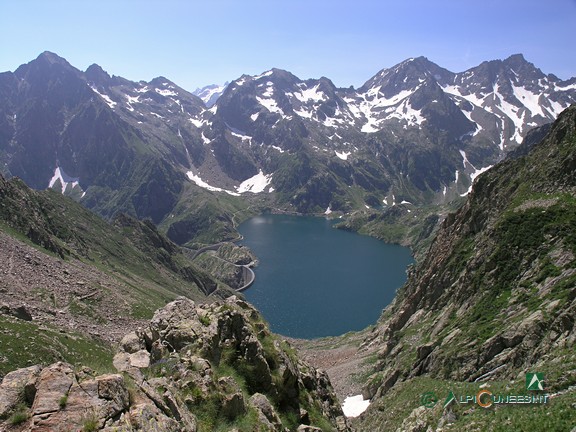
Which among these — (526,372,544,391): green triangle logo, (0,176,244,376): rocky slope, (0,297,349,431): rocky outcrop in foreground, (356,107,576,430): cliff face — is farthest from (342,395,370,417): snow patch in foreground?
(526,372,544,391): green triangle logo

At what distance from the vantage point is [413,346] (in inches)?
2427

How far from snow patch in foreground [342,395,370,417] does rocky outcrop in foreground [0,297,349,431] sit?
2198 cm

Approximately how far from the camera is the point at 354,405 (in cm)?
6147

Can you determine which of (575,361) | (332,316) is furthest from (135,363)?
(332,316)

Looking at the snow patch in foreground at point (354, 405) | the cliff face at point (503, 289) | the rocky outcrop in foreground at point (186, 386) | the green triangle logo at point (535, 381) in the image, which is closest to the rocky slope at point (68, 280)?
the rocky outcrop in foreground at point (186, 386)

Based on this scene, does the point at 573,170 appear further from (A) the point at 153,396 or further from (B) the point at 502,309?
(A) the point at 153,396

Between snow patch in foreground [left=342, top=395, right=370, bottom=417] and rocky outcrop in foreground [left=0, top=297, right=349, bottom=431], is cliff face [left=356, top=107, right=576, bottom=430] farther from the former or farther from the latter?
rocky outcrop in foreground [left=0, top=297, right=349, bottom=431]

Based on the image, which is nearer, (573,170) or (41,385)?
(41,385)

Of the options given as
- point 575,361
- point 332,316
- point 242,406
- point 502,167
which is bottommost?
point 332,316

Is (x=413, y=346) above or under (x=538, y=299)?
under

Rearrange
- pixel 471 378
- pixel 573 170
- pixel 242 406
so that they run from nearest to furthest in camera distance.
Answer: pixel 242 406, pixel 471 378, pixel 573 170

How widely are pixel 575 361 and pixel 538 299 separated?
20.3 m

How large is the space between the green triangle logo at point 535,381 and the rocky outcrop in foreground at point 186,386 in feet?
43.0

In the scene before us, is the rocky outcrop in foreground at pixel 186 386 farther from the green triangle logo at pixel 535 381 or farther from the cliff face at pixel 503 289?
the cliff face at pixel 503 289
